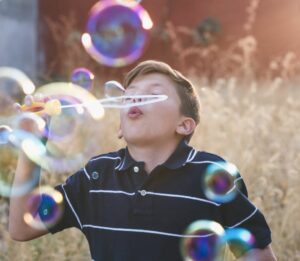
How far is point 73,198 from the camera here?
1.95 metres

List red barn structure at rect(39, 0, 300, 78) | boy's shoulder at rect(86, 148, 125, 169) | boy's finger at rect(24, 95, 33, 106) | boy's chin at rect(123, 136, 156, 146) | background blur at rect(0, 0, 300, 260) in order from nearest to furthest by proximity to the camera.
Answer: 1. boy's finger at rect(24, 95, 33, 106)
2. boy's chin at rect(123, 136, 156, 146)
3. boy's shoulder at rect(86, 148, 125, 169)
4. background blur at rect(0, 0, 300, 260)
5. red barn structure at rect(39, 0, 300, 78)

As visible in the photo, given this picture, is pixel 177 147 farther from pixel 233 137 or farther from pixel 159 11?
pixel 159 11

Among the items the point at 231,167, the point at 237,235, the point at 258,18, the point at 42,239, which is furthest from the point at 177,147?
the point at 258,18

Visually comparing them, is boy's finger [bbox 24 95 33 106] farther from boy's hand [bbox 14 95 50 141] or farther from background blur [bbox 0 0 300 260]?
background blur [bbox 0 0 300 260]

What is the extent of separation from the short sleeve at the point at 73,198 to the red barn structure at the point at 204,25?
563 centimetres

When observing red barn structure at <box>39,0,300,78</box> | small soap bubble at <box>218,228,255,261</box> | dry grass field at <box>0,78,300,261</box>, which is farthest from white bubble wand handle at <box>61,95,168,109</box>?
red barn structure at <box>39,0,300,78</box>

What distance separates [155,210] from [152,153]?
7.3 inches

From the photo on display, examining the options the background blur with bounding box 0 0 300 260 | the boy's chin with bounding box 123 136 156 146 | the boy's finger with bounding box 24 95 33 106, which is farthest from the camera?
the background blur with bounding box 0 0 300 260

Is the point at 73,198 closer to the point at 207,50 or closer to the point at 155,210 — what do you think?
the point at 155,210

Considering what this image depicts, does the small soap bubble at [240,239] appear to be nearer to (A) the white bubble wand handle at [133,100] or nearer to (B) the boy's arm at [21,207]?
(A) the white bubble wand handle at [133,100]

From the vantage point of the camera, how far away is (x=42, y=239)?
309 cm

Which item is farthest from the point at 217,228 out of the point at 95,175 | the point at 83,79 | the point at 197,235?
the point at 83,79

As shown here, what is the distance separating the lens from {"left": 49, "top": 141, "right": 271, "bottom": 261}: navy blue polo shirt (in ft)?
5.81

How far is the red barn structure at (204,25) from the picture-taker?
7.60 metres
